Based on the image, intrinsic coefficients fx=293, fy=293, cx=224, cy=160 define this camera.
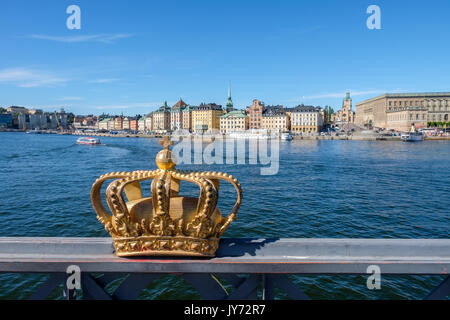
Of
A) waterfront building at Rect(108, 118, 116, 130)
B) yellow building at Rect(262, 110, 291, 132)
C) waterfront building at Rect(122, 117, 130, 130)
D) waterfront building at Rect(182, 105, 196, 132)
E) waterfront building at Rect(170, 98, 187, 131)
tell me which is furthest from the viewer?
waterfront building at Rect(108, 118, 116, 130)

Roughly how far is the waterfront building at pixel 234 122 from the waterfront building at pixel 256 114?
8.68 ft

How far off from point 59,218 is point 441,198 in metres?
20.4

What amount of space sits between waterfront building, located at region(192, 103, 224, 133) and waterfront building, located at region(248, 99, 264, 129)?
20.9m

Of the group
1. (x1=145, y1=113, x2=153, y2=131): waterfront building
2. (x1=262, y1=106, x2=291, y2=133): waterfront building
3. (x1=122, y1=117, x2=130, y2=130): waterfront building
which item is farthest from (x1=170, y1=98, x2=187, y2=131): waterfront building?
(x1=122, y1=117, x2=130, y2=130): waterfront building

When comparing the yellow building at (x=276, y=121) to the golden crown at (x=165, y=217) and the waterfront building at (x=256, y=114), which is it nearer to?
the waterfront building at (x=256, y=114)

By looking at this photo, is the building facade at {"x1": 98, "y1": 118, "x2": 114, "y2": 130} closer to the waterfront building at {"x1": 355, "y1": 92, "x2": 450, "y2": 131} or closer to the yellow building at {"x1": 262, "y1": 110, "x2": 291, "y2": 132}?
the yellow building at {"x1": 262, "y1": 110, "x2": 291, "y2": 132}

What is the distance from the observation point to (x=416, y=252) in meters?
2.39

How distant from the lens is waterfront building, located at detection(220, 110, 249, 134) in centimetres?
11788

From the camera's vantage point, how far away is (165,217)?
2.48 meters

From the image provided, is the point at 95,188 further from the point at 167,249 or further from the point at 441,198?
the point at 441,198

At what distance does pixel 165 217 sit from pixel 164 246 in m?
0.24

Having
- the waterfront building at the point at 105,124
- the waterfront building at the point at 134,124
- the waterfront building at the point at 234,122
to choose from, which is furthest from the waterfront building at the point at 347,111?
the waterfront building at the point at 105,124

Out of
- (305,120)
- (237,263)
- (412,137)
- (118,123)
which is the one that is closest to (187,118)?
(305,120)

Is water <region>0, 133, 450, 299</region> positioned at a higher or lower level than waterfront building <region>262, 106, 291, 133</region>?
lower
